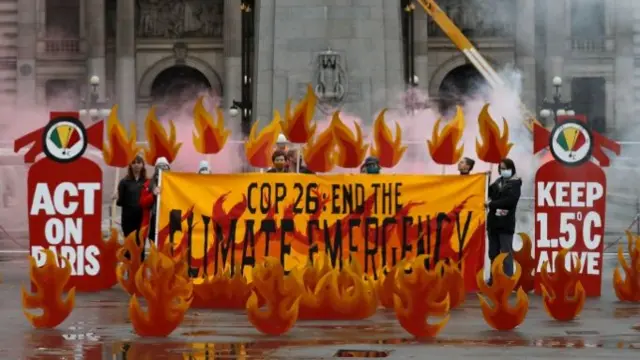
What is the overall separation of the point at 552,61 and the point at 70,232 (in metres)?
59.6

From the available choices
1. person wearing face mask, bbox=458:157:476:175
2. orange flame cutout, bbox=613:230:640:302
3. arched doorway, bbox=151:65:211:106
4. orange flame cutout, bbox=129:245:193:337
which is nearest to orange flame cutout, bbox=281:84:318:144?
person wearing face mask, bbox=458:157:476:175

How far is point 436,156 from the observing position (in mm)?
22547

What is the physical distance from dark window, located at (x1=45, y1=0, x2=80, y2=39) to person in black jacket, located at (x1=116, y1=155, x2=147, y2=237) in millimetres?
60473

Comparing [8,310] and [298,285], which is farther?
[8,310]

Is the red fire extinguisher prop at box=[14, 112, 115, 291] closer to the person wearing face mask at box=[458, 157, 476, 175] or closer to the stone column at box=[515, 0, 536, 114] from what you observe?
the person wearing face mask at box=[458, 157, 476, 175]

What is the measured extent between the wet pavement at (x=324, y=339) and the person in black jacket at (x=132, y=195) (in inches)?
136

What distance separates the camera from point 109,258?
2303cm

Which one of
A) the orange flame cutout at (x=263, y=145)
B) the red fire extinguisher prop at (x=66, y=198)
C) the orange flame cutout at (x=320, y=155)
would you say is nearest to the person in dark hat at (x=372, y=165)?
the orange flame cutout at (x=320, y=155)

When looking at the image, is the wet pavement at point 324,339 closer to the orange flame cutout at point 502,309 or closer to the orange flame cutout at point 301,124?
the orange flame cutout at point 502,309

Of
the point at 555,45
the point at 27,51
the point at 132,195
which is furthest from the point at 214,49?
the point at 132,195

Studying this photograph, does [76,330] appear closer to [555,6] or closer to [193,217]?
[193,217]

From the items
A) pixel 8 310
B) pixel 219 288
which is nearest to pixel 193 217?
pixel 219 288

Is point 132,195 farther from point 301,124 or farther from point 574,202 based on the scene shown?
point 574,202

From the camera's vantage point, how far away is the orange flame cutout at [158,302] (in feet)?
56.4
